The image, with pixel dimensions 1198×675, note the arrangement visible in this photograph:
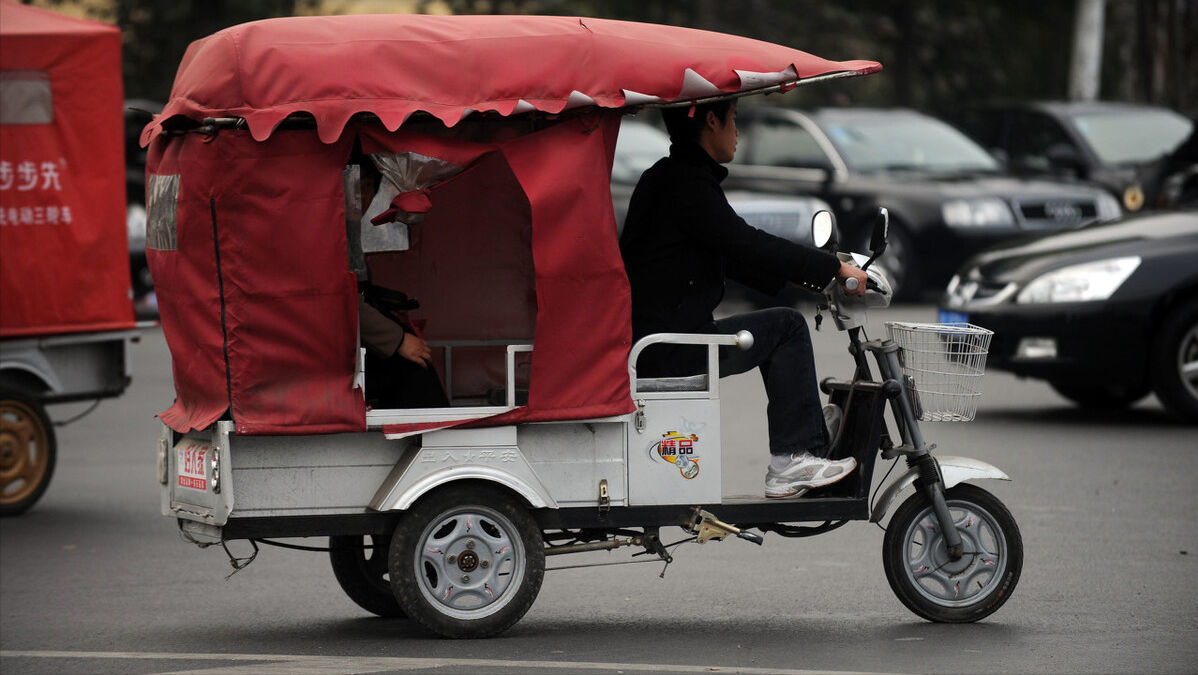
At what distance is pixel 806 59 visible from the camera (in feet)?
19.6

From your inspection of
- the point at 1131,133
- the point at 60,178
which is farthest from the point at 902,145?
the point at 60,178

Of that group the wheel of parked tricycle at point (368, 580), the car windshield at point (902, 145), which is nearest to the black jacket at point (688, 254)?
the wheel of parked tricycle at point (368, 580)

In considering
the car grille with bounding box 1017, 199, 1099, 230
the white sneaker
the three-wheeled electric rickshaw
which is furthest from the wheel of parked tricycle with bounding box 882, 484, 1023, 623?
the car grille with bounding box 1017, 199, 1099, 230

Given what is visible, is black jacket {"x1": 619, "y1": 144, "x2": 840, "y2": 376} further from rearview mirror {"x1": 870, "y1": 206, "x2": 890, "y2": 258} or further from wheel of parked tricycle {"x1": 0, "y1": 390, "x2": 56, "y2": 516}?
wheel of parked tricycle {"x1": 0, "y1": 390, "x2": 56, "y2": 516}

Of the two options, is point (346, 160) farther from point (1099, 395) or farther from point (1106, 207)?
point (1106, 207)

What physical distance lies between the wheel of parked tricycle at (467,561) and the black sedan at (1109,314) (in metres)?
5.76

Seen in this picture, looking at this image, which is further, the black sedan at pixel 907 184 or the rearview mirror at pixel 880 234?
the black sedan at pixel 907 184

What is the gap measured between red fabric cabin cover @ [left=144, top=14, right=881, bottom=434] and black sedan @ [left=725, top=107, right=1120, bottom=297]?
11350mm

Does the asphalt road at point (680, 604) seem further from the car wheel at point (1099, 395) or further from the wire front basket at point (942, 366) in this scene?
the car wheel at point (1099, 395)

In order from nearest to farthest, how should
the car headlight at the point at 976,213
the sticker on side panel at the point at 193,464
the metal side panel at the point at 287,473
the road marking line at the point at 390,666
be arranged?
the road marking line at the point at 390,666, the metal side panel at the point at 287,473, the sticker on side panel at the point at 193,464, the car headlight at the point at 976,213

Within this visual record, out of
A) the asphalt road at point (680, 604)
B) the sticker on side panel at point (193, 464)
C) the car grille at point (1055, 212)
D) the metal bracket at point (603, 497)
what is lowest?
the asphalt road at point (680, 604)

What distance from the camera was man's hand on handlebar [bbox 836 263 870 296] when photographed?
600 cm

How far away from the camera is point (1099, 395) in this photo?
11.9m

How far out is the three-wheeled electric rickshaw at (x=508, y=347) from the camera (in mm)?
5656
